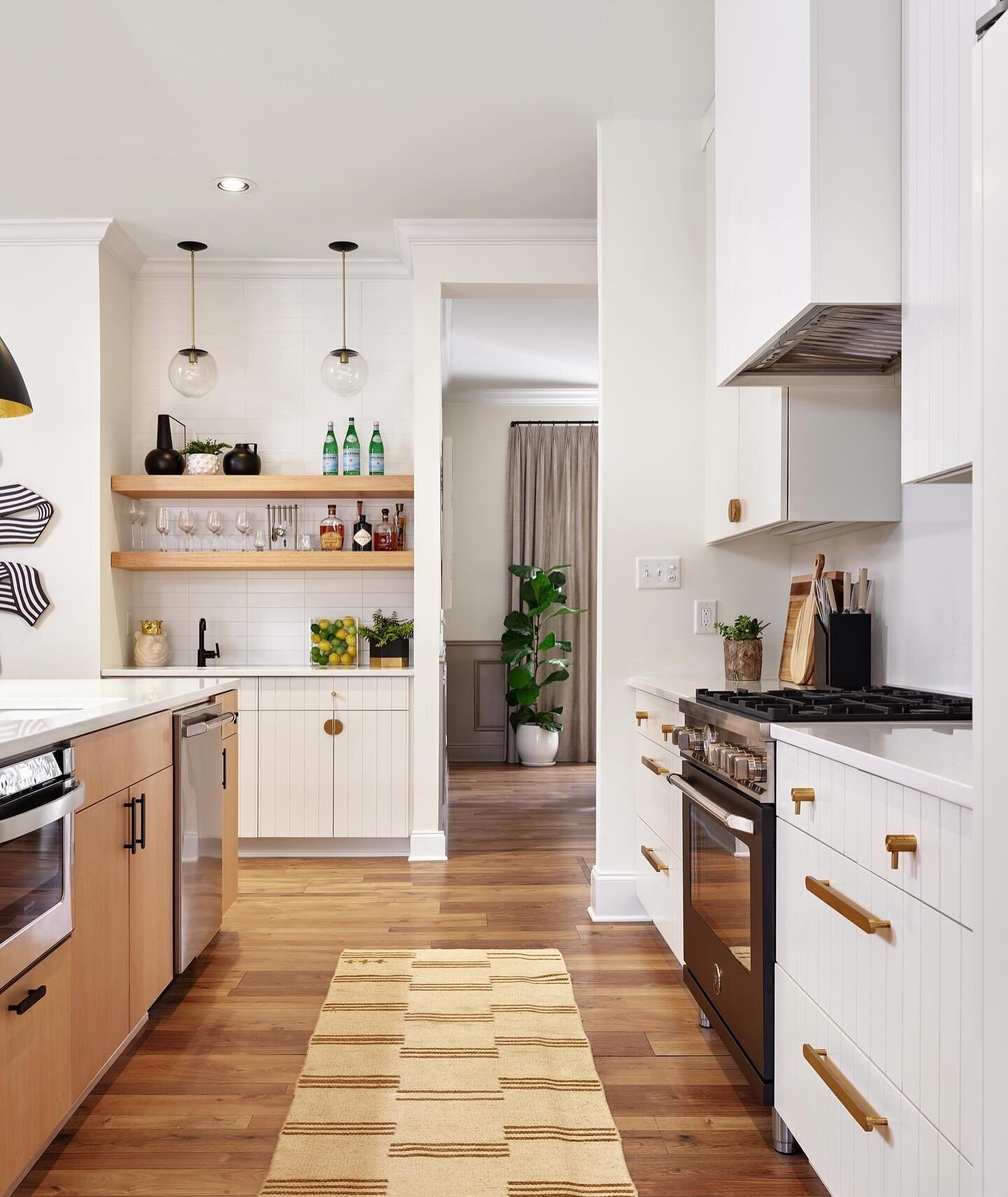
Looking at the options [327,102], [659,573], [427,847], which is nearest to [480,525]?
[427,847]

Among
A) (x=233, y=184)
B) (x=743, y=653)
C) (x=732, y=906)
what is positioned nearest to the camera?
(x=732, y=906)

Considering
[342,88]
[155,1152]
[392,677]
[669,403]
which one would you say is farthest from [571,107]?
[155,1152]

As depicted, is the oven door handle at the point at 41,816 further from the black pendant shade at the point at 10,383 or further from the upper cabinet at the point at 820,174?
the upper cabinet at the point at 820,174

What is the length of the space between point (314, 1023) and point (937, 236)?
2.34m

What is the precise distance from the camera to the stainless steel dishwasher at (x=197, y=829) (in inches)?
108

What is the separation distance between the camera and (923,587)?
255 cm

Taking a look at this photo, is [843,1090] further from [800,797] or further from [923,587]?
[923,587]

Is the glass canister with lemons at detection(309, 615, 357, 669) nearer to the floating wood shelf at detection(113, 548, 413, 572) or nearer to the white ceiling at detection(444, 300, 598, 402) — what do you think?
the floating wood shelf at detection(113, 548, 413, 572)

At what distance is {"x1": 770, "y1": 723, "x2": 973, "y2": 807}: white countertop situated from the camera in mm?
1245

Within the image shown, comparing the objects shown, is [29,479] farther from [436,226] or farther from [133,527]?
[436,226]

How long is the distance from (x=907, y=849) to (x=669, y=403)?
97.1 inches

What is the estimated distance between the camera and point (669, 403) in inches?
140

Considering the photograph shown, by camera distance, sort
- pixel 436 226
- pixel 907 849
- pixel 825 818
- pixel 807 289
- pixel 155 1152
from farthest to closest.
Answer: pixel 436 226 < pixel 155 1152 < pixel 807 289 < pixel 825 818 < pixel 907 849

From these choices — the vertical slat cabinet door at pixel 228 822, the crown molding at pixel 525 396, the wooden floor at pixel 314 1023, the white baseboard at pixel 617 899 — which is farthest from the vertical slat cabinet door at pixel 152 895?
the crown molding at pixel 525 396
